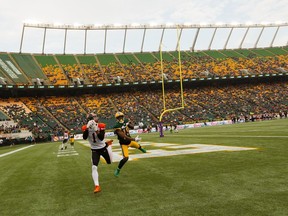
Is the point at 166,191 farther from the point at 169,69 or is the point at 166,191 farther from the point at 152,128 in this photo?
the point at 169,69

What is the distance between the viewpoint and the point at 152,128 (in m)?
48.5

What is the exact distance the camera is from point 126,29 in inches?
2672

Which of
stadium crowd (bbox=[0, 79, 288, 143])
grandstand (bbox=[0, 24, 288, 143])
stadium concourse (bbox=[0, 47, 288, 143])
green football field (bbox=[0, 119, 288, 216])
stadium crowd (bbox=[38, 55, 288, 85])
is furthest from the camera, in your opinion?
stadium crowd (bbox=[38, 55, 288, 85])

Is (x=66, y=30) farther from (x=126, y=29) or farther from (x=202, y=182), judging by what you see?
(x=202, y=182)

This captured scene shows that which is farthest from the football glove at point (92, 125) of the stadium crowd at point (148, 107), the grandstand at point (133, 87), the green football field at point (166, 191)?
the grandstand at point (133, 87)

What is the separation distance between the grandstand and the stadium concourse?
14 centimetres

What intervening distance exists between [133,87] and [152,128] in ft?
49.6

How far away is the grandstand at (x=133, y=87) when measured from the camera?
4972 centimetres

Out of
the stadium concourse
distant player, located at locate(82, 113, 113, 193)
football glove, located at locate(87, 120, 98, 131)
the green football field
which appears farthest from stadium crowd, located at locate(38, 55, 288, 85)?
football glove, located at locate(87, 120, 98, 131)

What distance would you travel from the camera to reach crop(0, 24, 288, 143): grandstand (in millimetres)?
49719

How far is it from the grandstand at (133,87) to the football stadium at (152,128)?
0.68 feet

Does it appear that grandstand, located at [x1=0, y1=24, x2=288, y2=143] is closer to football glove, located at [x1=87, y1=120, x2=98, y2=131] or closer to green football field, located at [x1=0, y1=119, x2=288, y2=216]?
green football field, located at [x1=0, y1=119, x2=288, y2=216]

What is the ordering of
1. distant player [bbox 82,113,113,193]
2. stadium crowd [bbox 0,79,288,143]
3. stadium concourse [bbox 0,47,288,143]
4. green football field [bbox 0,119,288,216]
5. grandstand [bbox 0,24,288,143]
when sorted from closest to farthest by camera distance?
green football field [bbox 0,119,288,216] < distant player [bbox 82,113,113,193] < stadium crowd [bbox 0,79,288,143] < stadium concourse [bbox 0,47,288,143] < grandstand [bbox 0,24,288,143]

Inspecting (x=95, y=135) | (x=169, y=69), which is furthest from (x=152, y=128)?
(x=95, y=135)
